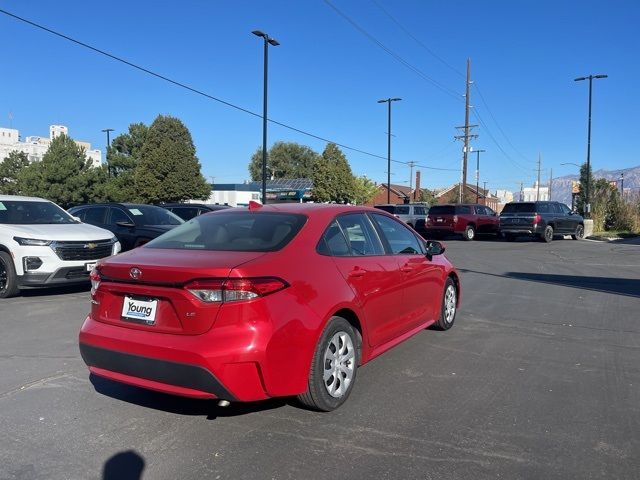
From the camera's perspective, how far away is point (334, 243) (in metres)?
4.36

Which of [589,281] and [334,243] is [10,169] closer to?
[589,281]

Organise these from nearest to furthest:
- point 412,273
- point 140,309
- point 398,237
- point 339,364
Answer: point 140,309 < point 339,364 < point 412,273 < point 398,237

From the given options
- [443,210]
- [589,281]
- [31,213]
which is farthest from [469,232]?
[31,213]

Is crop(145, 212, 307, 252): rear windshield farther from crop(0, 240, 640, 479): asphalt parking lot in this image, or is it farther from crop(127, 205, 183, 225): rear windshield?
crop(127, 205, 183, 225): rear windshield

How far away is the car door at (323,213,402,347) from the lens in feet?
14.1

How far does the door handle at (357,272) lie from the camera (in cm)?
427

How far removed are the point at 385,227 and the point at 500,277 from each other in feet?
23.6

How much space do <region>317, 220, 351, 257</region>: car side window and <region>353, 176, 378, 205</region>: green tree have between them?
58035mm

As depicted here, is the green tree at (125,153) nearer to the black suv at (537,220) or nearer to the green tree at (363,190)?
the green tree at (363,190)

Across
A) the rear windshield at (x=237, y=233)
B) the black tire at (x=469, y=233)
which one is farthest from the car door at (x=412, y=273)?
the black tire at (x=469, y=233)

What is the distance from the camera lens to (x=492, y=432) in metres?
3.70

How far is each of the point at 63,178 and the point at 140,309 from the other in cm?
5595

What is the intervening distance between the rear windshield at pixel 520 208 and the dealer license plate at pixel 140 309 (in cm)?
2224

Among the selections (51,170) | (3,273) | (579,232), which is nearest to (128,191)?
(51,170)
